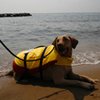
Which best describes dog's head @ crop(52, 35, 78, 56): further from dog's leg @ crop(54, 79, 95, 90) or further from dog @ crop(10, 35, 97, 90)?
dog's leg @ crop(54, 79, 95, 90)

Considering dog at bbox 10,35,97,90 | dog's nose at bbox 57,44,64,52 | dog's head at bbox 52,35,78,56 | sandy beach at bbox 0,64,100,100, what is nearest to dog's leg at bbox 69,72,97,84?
dog at bbox 10,35,97,90

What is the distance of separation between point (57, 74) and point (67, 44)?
2.26 ft

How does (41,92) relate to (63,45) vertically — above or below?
below

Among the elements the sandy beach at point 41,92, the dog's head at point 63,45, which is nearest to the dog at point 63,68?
the dog's head at point 63,45

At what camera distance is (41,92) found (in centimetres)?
543

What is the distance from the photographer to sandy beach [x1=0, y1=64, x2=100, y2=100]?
16.8 ft

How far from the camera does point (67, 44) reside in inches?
227

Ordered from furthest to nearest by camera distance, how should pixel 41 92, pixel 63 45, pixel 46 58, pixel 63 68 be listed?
pixel 46 58 → pixel 63 68 → pixel 63 45 → pixel 41 92

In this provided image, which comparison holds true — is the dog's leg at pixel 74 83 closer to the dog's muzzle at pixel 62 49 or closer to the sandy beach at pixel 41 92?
the sandy beach at pixel 41 92

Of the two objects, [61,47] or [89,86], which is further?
[61,47]

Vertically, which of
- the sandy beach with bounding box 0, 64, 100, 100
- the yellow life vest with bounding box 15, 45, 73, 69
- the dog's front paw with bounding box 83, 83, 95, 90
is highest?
the yellow life vest with bounding box 15, 45, 73, 69

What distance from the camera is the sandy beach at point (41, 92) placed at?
5.13m

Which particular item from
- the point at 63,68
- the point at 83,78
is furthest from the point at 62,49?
the point at 83,78

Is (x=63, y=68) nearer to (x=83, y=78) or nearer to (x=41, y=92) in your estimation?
(x=83, y=78)
